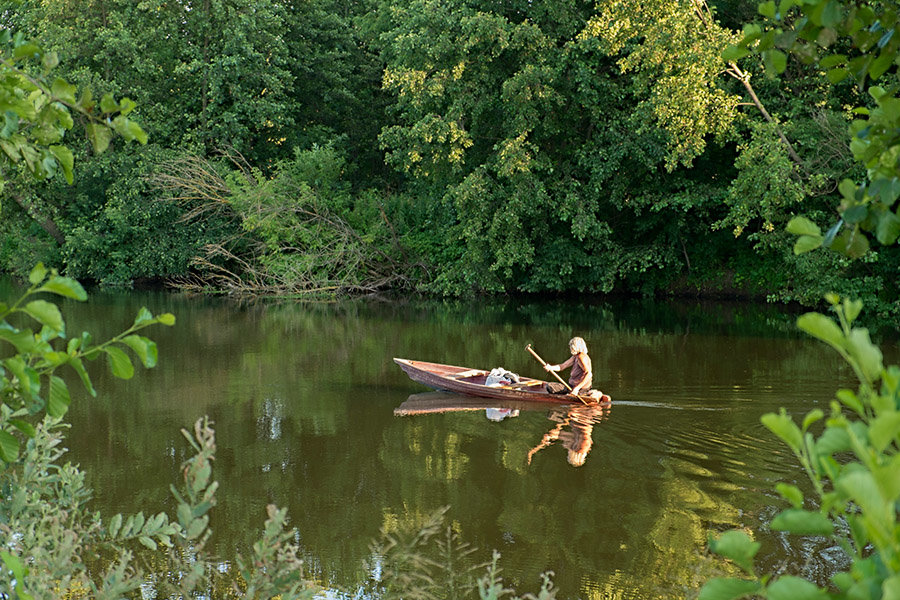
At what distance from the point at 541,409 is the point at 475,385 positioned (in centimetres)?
105

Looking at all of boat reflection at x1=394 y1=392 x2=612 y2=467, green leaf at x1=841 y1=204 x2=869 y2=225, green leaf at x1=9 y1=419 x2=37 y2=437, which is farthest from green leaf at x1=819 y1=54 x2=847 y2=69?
boat reflection at x1=394 y1=392 x2=612 y2=467

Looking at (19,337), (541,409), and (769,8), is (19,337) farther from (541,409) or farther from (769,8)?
(541,409)

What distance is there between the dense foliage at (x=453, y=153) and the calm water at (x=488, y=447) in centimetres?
537

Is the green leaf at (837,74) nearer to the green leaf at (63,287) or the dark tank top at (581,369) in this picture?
the green leaf at (63,287)

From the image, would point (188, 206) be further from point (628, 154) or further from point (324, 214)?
point (628, 154)

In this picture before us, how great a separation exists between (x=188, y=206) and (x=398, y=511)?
26.0 meters

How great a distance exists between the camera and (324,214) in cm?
3116

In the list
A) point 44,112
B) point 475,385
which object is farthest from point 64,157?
point 475,385

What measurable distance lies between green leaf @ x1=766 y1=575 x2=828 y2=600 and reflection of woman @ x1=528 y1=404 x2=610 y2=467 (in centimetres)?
967

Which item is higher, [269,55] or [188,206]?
[269,55]

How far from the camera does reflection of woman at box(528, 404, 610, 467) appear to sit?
11.4 meters

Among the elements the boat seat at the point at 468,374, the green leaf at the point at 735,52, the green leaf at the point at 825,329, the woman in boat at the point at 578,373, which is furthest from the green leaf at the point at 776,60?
the boat seat at the point at 468,374

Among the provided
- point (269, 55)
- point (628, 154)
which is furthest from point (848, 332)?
point (269, 55)

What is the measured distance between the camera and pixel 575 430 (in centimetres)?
1247
